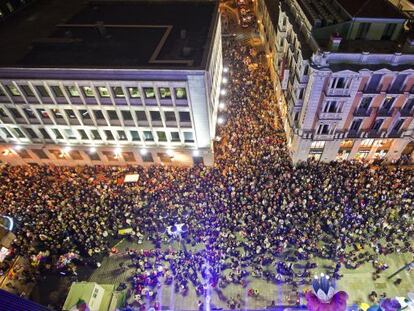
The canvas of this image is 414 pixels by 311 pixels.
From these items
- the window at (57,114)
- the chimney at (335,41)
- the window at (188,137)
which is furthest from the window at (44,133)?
the chimney at (335,41)

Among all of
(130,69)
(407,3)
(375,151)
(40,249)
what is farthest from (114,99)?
(407,3)

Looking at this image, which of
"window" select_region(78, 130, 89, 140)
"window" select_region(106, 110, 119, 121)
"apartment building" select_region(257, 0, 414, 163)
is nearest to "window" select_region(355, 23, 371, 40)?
"apartment building" select_region(257, 0, 414, 163)

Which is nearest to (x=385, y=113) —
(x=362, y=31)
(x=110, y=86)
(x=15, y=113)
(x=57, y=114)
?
(x=362, y=31)

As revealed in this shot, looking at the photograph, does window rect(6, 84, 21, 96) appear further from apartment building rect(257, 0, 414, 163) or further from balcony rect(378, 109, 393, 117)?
balcony rect(378, 109, 393, 117)

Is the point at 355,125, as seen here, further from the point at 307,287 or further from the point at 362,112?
the point at 307,287

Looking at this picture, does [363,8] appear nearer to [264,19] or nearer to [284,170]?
[284,170]

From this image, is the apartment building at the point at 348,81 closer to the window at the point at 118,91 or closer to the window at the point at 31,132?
the window at the point at 118,91
